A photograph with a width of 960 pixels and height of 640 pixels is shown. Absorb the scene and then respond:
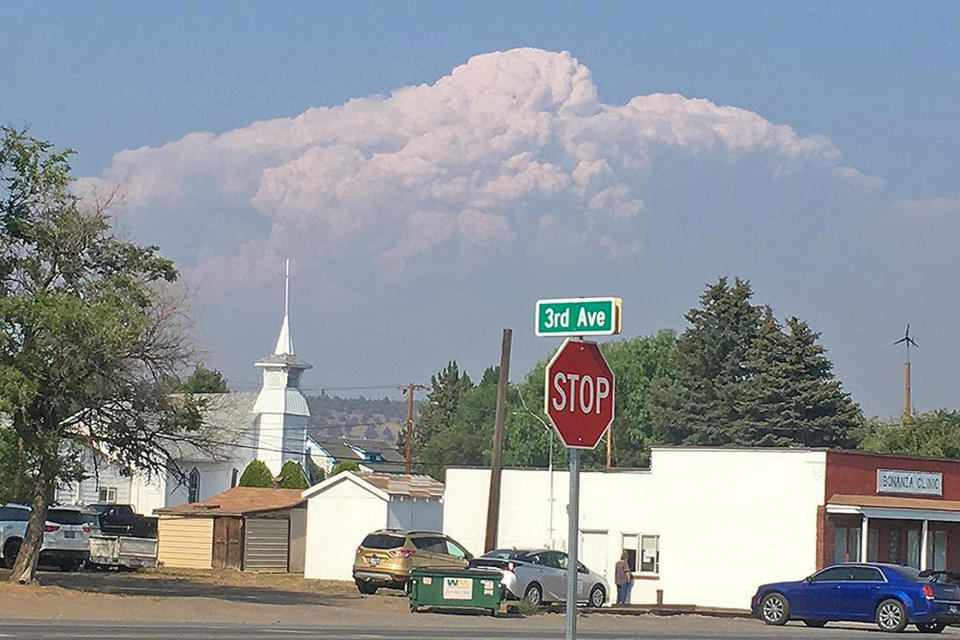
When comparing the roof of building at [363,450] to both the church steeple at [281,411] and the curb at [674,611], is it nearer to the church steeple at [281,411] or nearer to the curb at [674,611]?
the church steeple at [281,411]

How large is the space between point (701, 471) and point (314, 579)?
51.5 ft

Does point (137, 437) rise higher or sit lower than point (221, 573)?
higher

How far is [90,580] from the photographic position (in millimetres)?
42156

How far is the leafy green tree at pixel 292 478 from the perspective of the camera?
81250mm

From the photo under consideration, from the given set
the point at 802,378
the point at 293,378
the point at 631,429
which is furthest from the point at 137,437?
the point at 631,429

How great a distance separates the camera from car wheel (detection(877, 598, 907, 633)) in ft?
108

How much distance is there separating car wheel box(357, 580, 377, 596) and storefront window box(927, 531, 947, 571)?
16.9 m

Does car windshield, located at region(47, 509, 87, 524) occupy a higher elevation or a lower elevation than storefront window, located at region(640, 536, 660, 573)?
higher

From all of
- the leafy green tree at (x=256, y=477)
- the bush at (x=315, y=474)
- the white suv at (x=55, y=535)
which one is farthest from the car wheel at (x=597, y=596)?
the bush at (x=315, y=474)

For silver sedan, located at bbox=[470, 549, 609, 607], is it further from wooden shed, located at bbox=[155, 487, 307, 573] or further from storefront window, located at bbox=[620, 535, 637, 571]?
wooden shed, located at bbox=[155, 487, 307, 573]

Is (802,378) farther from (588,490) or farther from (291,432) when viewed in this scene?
(588,490)

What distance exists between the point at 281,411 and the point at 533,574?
205ft

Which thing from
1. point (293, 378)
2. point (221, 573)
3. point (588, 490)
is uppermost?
point (293, 378)

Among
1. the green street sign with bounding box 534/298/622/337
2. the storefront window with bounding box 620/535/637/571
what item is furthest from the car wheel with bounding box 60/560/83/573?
the green street sign with bounding box 534/298/622/337
